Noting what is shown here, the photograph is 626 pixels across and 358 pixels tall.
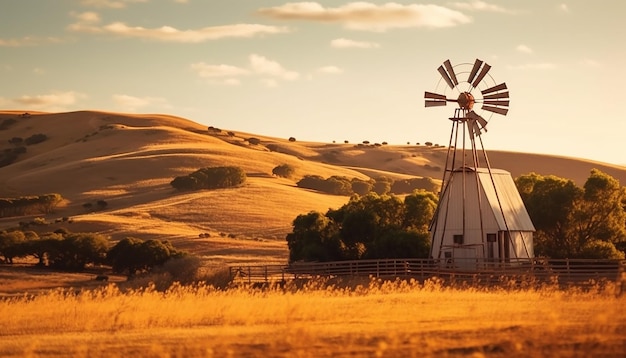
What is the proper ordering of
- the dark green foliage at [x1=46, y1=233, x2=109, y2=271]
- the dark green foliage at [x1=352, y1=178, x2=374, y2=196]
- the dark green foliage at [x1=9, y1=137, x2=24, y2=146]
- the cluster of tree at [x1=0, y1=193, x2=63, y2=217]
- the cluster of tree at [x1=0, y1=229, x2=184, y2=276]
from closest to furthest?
the cluster of tree at [x1=0, y1=229, x2=184, y2=276]
the dark green foliage at [x1=46, y1=233, x2=109, y2=271]
the cluster of tree at [x1=0, y1=193, x2=63, y2=217]
the dark green foliage at [x1=352, y1=178, x2=374, y2=196]
the dark green foliage at [x1=9, y1=137, x2=24, y2=146]

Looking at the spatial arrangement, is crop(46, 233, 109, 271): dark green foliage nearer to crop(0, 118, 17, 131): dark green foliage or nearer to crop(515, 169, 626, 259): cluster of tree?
crop(515, 169, 626, 259): cluster of tree

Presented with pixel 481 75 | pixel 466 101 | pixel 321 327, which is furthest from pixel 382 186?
pixel 321 327

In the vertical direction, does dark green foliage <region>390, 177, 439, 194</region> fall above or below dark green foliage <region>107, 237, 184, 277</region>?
above

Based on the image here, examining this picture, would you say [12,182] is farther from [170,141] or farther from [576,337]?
[576,337]

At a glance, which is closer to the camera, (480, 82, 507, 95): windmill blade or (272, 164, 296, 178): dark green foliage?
(480, 82, 507, 95): windmill blade

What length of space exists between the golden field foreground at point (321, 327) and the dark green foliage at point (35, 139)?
154142 mm

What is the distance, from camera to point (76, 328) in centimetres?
2305

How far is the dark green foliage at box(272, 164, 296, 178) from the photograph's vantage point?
442ft

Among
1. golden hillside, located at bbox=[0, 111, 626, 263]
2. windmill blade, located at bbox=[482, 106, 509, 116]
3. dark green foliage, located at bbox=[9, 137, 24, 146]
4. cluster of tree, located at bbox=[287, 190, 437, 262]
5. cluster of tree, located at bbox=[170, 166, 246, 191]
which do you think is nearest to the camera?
windmill blade, located at bbox=[482, 106, 509, 116]

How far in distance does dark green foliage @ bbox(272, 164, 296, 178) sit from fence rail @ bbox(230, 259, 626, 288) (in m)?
76.2

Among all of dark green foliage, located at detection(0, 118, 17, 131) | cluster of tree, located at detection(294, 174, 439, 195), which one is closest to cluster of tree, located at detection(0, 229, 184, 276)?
cluster of tree, located at detection(294, 174, 439, 195)

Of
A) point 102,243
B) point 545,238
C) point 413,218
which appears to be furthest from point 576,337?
point 102,243

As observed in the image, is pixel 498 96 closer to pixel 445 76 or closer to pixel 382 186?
pixel 445 76

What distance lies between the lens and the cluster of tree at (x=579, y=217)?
55.8m
